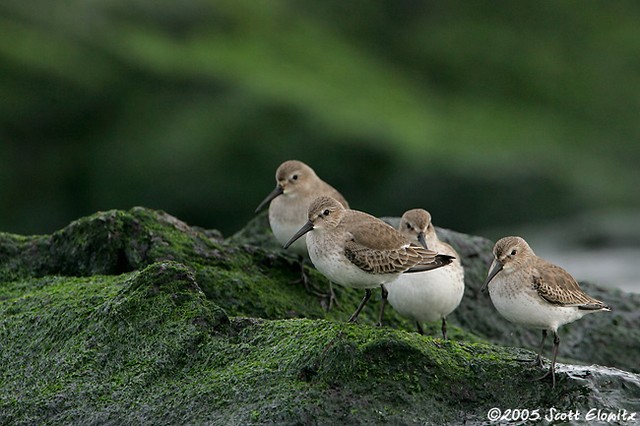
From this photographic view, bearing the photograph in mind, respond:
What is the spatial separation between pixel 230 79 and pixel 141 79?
147cm

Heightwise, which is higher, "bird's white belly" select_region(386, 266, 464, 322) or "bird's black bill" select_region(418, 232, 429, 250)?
"bird's black bill" select_region(418, 232, 429, 250)

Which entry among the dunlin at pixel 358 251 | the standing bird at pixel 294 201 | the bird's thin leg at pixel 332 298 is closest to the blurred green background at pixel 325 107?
the standing bird at pixel 294 201

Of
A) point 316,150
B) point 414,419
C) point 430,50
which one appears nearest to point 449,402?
point 414,419


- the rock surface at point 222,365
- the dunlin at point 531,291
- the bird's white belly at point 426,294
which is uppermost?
the dunlin at point 531,291

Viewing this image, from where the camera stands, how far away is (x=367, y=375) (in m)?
6.34

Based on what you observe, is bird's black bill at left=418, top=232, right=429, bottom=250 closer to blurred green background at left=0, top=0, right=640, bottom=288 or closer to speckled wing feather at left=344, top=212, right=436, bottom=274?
speckled wing feather at left=344, top=212, right=436, bottom=274

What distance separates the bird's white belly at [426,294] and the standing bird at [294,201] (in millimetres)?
639

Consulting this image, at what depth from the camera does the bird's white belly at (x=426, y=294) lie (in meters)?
8.45

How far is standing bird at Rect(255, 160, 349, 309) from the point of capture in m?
9.56

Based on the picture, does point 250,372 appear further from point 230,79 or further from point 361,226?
point 230,79

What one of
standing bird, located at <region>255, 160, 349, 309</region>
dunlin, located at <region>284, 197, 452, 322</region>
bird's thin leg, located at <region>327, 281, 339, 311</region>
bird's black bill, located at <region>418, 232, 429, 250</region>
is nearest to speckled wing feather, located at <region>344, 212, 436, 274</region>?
dunlin, located at <region>284, 197, 452, 322</region>

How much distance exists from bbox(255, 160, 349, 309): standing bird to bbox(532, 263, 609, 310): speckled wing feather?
6.63 feet

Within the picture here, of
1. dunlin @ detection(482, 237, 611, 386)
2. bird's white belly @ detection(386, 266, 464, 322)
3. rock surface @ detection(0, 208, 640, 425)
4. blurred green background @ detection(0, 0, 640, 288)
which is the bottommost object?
rock surface @ detection(0, 208, 640, 425)

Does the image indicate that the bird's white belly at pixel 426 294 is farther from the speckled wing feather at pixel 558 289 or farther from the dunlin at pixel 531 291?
the speckled wing feather at pixel 558 289
